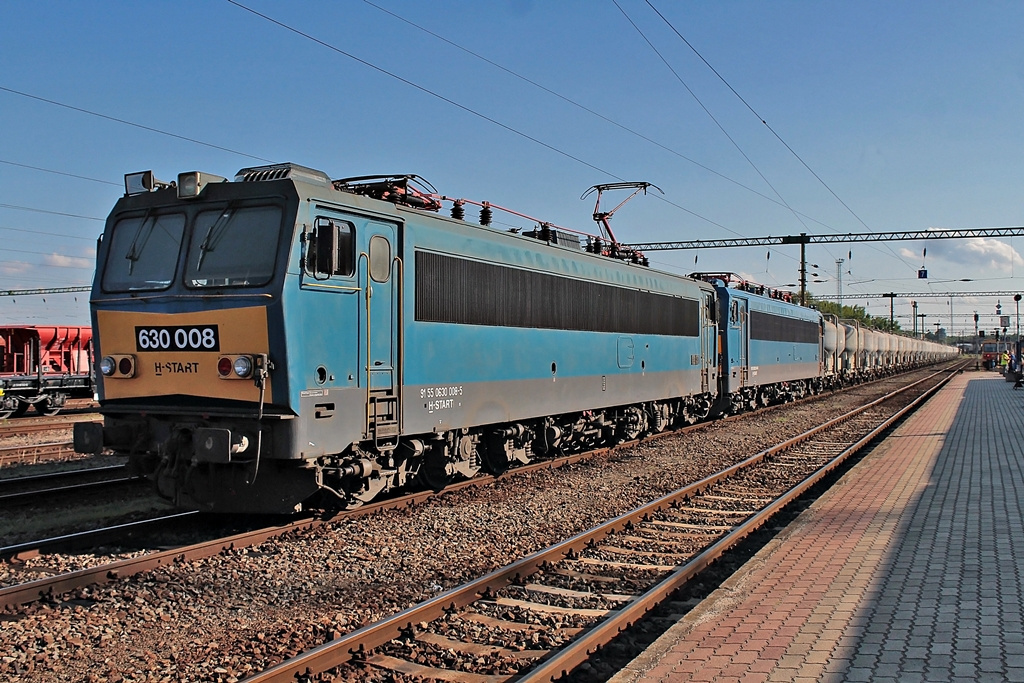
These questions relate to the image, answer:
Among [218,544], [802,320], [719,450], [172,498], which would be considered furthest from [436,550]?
[802,320]

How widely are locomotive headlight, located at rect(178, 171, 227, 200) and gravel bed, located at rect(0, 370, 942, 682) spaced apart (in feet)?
11.6

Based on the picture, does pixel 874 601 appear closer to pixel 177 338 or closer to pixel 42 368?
pixel 177 338

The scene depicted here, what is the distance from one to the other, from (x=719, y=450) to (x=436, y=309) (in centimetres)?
833

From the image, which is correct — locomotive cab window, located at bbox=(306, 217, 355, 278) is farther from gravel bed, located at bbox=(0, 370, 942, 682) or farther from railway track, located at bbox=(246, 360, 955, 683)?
railway track, located at bbox=(246, 360, 955, 683)

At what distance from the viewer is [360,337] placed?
347 inches

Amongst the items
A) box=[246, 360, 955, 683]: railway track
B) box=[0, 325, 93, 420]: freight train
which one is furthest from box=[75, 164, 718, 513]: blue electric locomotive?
box=[0, 325, 93, 420]: freight train

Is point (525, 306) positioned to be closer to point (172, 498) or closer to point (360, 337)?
point (360, 337)

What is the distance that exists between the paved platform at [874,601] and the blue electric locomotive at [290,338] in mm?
4091

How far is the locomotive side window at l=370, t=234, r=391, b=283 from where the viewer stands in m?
8.98

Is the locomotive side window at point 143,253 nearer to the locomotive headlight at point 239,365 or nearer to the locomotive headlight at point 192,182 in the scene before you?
the locomotive headlight at point 192,182

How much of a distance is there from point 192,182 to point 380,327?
236cm

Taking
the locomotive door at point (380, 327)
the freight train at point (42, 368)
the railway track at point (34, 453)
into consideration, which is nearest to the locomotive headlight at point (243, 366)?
the locomotive door at point (380, 327)

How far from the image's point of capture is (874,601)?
20.3 ft

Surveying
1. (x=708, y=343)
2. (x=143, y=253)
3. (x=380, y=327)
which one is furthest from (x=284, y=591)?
(x=708, y=343)
